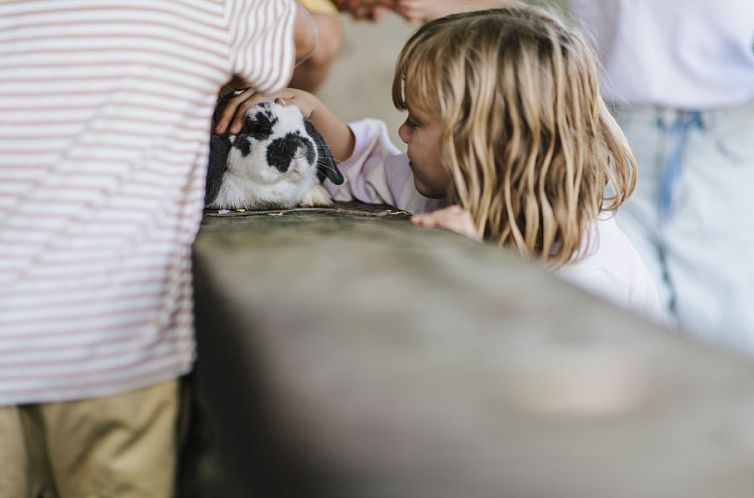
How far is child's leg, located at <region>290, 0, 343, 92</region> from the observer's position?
1068 millimetres

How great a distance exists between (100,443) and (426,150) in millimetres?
468

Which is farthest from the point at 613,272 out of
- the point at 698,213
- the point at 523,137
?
the point at 698,213

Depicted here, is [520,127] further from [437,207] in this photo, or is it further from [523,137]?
[437,207]

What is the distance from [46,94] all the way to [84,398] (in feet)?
0.81

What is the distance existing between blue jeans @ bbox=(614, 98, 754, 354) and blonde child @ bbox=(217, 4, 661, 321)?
196 mm

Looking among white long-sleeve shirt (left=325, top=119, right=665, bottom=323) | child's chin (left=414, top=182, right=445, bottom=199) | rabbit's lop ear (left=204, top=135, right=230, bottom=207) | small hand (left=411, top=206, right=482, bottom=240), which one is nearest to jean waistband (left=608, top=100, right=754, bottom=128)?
white long-sleeve shirt (left=325, top=119, right=665, bottom=323)

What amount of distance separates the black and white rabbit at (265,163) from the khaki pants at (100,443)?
28cm

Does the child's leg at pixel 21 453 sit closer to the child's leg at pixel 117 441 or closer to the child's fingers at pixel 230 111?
the child's leg at pixel 117 441

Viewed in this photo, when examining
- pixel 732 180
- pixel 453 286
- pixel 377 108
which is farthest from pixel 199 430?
pixel 732 180

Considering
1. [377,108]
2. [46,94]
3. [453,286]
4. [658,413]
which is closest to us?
[658,413]

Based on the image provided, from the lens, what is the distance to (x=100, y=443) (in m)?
0.62

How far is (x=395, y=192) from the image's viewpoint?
1.00 metres

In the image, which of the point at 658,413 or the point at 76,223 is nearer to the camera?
the point at 658,413

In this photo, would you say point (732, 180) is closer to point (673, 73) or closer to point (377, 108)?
point (673, 73)
